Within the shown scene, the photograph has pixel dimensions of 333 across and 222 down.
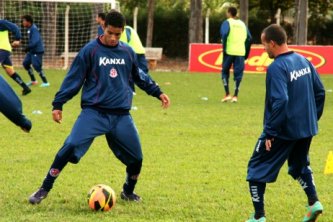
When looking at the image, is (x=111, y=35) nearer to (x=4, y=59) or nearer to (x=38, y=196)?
(x=38, y=196)

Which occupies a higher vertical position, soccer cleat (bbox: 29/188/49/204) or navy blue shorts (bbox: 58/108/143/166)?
Result: navy blue shorts (bbox: 58/108/143/166)

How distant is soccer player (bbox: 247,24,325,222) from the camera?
22.1 feet

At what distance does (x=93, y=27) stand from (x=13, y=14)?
3321mm

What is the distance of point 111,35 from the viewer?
757 centimetres

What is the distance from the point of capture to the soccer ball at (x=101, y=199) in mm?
7508

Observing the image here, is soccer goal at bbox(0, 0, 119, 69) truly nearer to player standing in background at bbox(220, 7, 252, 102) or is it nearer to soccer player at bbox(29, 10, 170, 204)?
player standing in background at bbox(220, 7, 252, 102)

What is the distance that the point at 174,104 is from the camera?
→ 1728 cm

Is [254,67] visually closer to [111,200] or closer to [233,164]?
[233,164]

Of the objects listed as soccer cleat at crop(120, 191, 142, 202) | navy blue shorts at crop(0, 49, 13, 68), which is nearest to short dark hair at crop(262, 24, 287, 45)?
soccer cleat at crop(120, 191, 142, 202)

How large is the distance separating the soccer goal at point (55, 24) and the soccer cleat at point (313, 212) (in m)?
23.0

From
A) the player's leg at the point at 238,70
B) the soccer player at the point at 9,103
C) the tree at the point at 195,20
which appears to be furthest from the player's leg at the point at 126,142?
the tree at the point at 195,20

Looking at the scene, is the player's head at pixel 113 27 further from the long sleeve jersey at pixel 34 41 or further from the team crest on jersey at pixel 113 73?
the long sleeve jersey at pixel 34 41

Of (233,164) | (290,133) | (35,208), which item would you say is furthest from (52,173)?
(233,164)

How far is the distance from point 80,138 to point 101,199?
1.88 ft
